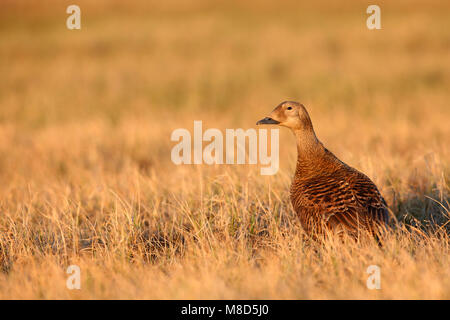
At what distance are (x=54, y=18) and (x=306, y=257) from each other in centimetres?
1929

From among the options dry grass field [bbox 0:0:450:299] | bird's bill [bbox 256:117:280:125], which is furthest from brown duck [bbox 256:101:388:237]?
dry grass field [bbox 0:0:450:299]

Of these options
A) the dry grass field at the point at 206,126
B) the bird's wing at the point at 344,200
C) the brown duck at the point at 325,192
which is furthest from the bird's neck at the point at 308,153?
the dry grass field at the point at 206,126

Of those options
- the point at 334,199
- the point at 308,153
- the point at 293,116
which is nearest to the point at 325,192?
the point at 334,199

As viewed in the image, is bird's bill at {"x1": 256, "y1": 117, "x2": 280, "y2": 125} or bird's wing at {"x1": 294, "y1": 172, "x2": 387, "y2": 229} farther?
bird's bill at {"x1": 256, "y1": 117, "x2": 280, "y2": 125}

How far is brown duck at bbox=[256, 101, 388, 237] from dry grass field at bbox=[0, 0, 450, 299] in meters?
0.16

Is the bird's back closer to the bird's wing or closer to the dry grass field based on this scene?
the bird's wing

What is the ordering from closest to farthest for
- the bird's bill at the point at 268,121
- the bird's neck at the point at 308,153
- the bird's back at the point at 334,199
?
the bird's back at the point at 334,199
the bird's neck at the point at 308,153
the bird's bill at the point at 268,121

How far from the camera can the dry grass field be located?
11.6ft

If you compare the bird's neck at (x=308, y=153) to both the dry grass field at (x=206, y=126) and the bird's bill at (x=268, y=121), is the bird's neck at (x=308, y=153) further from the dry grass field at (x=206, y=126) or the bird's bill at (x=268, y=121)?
the dry grass field at (x=206, y=126)

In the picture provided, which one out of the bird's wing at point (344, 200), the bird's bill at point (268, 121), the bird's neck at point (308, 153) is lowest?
the bird's wing at point (344, 200)

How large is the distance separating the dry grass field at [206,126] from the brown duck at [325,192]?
0.16 m

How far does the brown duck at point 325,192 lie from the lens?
3969 millimetres

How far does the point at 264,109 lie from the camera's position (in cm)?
1127
